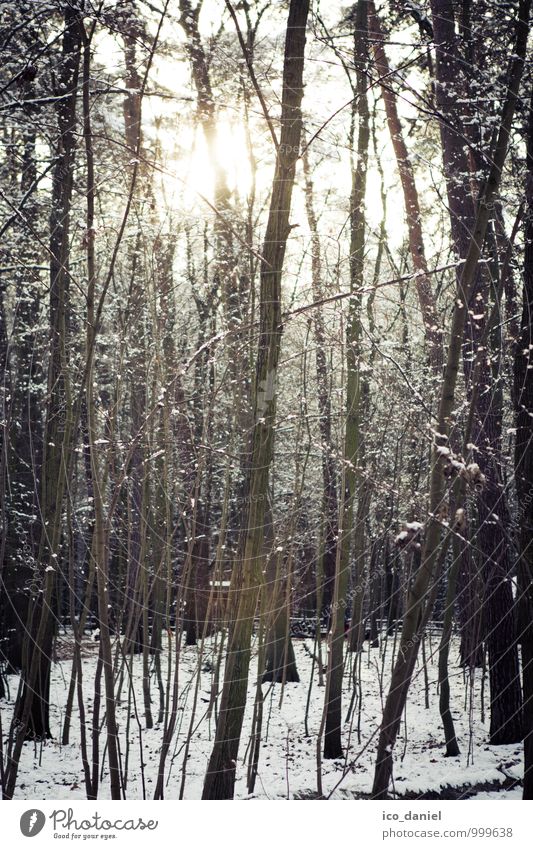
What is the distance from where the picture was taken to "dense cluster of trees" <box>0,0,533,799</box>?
261 cm

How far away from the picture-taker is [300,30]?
8.47 ft

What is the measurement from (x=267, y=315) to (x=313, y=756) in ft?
6.75

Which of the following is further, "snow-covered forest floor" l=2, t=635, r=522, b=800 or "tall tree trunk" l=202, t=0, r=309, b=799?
"snow-covered forest floor" l=2, t=635, r=522, b=800

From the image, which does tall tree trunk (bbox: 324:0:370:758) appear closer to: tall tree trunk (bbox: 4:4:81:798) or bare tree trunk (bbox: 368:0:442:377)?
bare tree trunk (bbox: 368:0:442:377)

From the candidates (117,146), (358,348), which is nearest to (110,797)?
(358,348)

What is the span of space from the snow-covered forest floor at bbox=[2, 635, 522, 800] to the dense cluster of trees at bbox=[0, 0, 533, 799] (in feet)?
0.28

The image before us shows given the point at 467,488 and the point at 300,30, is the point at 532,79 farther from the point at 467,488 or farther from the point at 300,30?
the point at 467,488

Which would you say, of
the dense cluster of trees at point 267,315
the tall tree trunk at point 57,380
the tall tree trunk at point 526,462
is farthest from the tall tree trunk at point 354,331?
the tall tree trunk at point 57,380

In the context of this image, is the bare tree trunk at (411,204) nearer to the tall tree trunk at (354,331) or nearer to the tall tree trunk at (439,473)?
the tall tree trunk at (354,331)

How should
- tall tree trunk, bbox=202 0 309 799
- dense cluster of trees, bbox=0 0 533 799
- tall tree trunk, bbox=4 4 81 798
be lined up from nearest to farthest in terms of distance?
tall tree trunk, bbox=202 0 309 799 → dense cluster of trees, bbox=0 0 533 799 → tall tree trunk, bbox=4 4 81 798

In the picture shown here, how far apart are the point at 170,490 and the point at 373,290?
4.21ft
